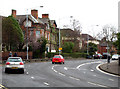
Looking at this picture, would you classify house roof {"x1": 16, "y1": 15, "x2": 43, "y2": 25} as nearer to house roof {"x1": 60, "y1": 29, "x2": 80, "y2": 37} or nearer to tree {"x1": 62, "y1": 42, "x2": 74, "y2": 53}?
tree {"x1": 62, "y1": 42, "x2": 74, "y2": 53}

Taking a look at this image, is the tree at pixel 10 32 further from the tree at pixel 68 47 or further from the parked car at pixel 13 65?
the tree at pixel 68 47

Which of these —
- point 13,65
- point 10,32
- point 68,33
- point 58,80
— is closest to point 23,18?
point 68,33

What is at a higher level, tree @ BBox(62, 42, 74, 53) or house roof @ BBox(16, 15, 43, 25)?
house roof @ BBox(16, 15, 43, 25)

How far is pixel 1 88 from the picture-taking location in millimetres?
14680

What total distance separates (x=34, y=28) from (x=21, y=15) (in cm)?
744

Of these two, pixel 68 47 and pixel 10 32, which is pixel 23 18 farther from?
pixel 10 32

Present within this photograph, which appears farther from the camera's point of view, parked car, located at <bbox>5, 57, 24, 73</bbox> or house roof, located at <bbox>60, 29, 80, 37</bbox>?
house roof, located at <bbox>60, 29, 80, 37</bbox>

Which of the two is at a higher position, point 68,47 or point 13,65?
point 68,47

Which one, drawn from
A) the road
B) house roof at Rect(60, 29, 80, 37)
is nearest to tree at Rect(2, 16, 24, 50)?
the road

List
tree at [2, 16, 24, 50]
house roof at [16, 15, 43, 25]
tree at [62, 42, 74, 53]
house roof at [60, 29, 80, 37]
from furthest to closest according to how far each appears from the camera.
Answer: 1. house roof at [60, 29, 80, 37]
2. tree at [62, 42, 74, 53]
3. house roof at [16, 15, 43, 25]
4. tree at [2, 16, 24, 50]

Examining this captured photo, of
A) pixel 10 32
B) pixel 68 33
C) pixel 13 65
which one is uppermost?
pixel 68 33

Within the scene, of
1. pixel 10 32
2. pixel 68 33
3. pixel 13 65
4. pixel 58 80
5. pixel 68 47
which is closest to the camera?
pixel 58 80

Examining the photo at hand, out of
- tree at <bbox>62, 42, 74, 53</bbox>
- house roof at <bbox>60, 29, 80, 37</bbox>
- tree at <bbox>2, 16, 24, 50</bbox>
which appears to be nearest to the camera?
tree at <bbox>2, 16, 24, 50</bbox>

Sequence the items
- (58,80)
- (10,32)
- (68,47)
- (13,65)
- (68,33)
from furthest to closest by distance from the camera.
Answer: (68,33)
(68,47)
(10,32)
(13,65)
(58,80)
